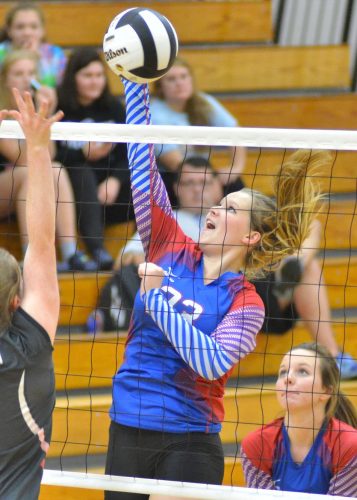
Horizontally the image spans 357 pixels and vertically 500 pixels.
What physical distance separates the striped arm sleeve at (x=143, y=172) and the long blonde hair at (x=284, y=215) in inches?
11.3

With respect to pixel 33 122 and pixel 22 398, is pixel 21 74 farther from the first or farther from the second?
pixel 22 398

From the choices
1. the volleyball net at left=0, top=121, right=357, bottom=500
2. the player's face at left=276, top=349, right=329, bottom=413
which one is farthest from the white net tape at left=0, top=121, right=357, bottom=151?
the player's face at left=276, top=349, right=329, bottom=413

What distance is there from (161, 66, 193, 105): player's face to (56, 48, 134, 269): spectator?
0.30 m

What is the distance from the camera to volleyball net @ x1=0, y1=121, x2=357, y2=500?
346 cm

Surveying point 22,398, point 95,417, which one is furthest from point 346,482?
point 95,417

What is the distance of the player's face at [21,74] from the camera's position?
205 inches

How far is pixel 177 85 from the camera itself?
5676 mm

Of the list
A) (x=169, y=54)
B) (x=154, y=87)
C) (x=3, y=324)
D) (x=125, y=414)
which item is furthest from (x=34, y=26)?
(x=3, y=324)

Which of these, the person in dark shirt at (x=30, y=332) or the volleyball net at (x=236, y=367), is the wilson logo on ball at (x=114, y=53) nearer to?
the volleyball net at (x=236, y=367)

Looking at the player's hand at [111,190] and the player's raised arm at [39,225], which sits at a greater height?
the player's raised arm at [39,225]

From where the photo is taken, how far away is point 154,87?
5.81 metres

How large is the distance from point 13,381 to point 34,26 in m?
3.25

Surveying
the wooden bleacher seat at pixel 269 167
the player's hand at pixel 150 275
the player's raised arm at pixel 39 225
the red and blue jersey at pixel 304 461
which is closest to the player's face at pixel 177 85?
the wooden bleacher seat at pixel 269 167

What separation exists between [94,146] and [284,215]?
203cm
